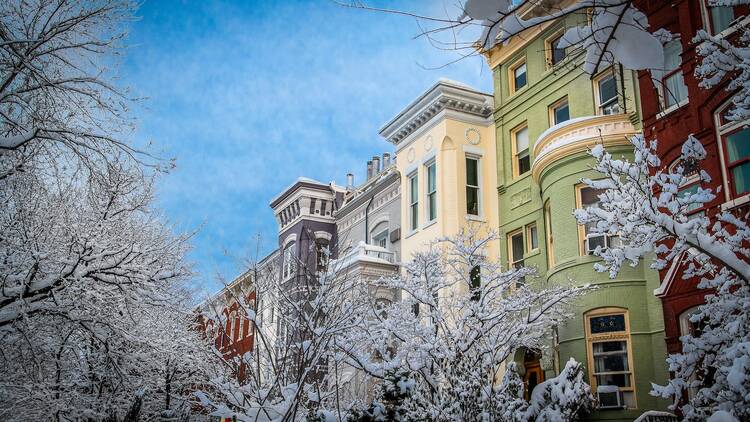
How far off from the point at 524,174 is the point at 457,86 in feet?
14.2

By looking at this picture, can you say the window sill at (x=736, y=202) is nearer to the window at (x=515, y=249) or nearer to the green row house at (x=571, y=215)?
the green row house at (x=571, y=215)

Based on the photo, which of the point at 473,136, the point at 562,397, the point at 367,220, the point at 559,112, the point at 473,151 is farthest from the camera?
the point at 367,220

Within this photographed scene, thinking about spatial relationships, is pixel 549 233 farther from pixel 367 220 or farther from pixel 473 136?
pixel 367 220

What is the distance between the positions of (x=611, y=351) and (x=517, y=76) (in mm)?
10410

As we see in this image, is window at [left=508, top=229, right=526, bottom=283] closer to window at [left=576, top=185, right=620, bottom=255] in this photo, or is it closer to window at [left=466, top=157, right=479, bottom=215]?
window at [left=466, top=157, right=479, bottom=215]

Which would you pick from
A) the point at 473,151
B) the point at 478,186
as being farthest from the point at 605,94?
the point at 478,186

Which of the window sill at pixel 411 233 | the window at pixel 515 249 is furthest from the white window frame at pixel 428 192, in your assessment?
the window at pixel 515 249

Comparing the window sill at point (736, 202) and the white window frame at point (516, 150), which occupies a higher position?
the white window frame at point (516, 150)

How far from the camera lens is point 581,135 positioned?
1756 cm

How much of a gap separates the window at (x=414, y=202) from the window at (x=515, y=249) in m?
4.14

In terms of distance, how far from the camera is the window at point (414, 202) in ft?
81.3

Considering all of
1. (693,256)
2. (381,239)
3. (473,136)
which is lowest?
(693,256)

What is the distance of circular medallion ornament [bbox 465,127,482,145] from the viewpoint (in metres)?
23.4

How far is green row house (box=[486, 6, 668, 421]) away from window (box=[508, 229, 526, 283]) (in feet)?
0.11
